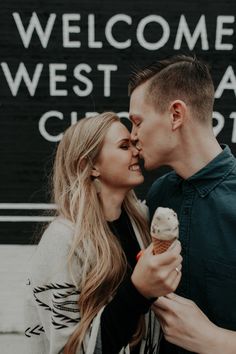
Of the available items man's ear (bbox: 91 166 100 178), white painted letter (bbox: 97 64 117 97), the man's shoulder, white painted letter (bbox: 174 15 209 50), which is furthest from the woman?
white painted letter (bbox: 174 15 209 50)

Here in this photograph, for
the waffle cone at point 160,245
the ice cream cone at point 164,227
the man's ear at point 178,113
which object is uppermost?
the man's ear at point 178,113

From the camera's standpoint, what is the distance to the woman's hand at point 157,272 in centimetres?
124

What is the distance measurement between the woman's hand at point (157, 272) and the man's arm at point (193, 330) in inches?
6.7

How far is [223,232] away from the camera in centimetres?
149

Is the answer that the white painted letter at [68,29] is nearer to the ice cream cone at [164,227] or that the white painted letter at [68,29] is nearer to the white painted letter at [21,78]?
the white painted letter at [21,78]

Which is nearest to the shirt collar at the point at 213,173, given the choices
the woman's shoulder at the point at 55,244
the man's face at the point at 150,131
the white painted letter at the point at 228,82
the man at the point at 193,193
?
the man at the point at 193,193

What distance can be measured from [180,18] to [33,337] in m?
2.15

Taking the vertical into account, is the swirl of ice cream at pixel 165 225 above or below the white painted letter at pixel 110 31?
below

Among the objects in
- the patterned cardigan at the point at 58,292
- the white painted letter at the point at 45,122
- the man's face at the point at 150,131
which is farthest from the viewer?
the white painted letter at the point at 45,122

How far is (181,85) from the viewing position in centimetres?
172

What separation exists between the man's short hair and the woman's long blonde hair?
0.23m

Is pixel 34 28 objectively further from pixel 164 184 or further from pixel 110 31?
pixel 164 184

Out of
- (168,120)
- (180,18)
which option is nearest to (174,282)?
(168,120)

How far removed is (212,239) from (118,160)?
0.53 meters
